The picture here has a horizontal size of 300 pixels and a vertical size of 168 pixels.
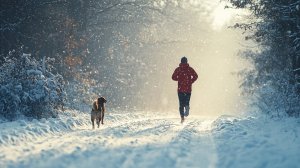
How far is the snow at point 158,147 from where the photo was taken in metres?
7.91

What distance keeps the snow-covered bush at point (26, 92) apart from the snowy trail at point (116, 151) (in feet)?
12.3

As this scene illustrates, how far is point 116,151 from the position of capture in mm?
8688

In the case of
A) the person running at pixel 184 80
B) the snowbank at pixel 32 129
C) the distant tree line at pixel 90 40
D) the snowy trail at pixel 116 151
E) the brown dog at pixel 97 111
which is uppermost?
the distant tree line at pixel 90 40

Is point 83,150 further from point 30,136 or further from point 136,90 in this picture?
point 136,90

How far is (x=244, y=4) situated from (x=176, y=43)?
76.6 feet

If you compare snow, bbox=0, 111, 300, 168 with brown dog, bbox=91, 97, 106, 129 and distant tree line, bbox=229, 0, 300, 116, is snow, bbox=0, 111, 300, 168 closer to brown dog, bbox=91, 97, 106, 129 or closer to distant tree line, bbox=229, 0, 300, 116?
brown dog, bbox=91, 97, 106, 129

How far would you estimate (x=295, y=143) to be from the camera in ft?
29.9

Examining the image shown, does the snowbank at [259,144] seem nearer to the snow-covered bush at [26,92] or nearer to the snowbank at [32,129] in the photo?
the snowbank at [32,129]

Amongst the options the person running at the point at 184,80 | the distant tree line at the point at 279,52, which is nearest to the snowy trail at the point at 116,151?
the person running at the point at 184,80

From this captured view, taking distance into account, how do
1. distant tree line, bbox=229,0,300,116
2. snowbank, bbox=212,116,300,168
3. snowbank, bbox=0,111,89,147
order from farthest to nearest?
distant tree line, bbox=229,0,300,116 < snowbank, bbox=0,111,89,147 < snowbank, bbox=212,116,300,168

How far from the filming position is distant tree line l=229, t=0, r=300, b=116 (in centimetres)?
1429

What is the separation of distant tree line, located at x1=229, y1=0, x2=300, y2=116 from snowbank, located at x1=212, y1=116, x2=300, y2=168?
206 cm

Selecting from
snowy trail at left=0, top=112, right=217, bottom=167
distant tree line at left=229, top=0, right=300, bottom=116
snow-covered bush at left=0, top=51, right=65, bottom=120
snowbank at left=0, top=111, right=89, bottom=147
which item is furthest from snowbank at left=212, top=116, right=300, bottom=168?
snow-covered bush at left=0, top=51, right=65, bottom=120

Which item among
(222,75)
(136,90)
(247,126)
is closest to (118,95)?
(136,90)
